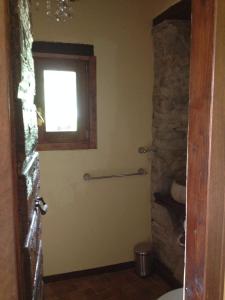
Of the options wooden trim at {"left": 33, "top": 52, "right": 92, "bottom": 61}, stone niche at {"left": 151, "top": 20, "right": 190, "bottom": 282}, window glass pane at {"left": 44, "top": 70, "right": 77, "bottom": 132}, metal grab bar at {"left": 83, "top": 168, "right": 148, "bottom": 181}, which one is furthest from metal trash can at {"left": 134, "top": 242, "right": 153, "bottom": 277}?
wooden trim at {"left": 33, "top": 52, "right": 92, "bottom": 61}

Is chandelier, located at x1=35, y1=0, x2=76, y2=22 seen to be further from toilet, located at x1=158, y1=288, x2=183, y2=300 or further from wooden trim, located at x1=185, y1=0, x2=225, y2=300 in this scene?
toilet, located at x1=158, y1=288, x2=183, y2=300

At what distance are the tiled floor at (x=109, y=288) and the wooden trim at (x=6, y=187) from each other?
5.75 ft

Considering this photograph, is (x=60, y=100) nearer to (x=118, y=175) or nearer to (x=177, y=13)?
(x=118, y=175)

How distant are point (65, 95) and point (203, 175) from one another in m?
1.73

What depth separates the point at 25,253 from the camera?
74 centimetres

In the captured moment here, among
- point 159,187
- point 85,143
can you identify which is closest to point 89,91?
point 85,143

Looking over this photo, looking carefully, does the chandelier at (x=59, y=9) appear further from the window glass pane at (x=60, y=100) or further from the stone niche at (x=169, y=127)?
the stone niche at (x=169, y=127)

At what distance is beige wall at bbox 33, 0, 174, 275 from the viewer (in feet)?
7.42

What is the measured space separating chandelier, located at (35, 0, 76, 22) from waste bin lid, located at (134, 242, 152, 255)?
76.5 inches

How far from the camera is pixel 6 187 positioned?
0.58m

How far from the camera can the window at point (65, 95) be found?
217 cm

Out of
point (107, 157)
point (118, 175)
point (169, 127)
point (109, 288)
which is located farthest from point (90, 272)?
point (169, 127)

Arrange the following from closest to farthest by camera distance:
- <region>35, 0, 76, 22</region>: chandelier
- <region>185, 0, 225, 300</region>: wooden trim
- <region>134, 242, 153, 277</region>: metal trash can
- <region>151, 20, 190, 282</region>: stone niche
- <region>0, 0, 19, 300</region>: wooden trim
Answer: <region>0, 0, 19, 300</region>: wooden trim, <region>185, 0, 225, 300</region>: wooden trim, <region>35, 0, 76, 22</region>: chandelier, <region>151, 20, 190, 282</region>: stone niche, <region>134, 242, 153, 277</region>: metal trash can

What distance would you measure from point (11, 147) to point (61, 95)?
1717mm
